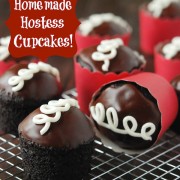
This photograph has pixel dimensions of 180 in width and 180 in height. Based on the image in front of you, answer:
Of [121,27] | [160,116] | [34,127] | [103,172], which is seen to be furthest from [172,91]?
[121,27]

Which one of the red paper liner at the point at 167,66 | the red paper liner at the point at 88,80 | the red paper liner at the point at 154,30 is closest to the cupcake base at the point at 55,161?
the red paper liner at the point at 88,80

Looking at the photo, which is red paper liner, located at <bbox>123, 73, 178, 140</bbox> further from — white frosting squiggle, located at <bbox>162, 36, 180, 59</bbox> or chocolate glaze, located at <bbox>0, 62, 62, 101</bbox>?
white frosting squiggle, located at <bbox>162, 36, 180, 59</bbox>

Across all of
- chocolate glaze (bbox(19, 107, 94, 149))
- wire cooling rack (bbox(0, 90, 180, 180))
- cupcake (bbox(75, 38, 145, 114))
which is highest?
cupcake (bbox(75, 38, 145, 114))

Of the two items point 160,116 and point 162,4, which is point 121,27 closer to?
point 162,4

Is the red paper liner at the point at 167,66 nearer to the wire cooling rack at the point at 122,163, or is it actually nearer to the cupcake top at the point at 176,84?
the cupcake top at the point at 176,84

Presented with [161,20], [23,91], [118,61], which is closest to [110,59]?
[118,61]

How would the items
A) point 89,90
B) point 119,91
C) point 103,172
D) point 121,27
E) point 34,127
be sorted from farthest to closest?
point 121,27 < point 89,90 < point 119,91 < point 103,172 < point 34,127

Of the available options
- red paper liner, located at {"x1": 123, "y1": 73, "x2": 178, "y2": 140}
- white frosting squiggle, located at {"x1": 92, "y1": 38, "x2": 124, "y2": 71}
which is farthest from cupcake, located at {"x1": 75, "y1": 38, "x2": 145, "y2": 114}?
red paper liner, located at {"x1": 123, "y1": 73, "x2": 178, "y2": 140}
